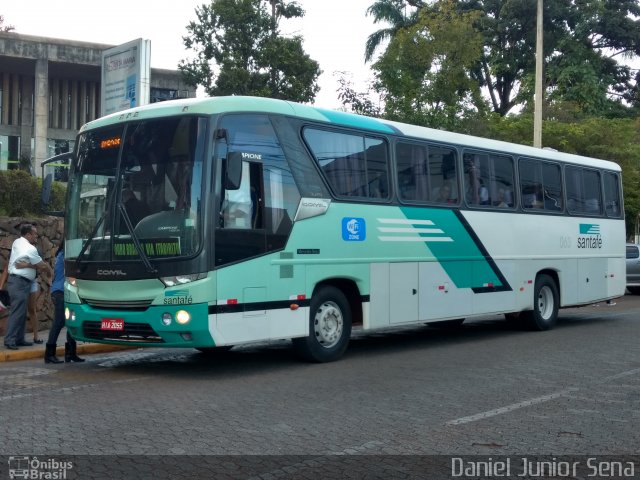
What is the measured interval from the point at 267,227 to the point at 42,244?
672 cm

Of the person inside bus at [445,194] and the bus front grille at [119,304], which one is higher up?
the person inside bus at [445,194]

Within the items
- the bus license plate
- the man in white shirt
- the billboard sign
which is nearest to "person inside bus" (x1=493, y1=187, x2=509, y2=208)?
the bus license plate

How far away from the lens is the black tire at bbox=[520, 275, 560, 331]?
1608 cm

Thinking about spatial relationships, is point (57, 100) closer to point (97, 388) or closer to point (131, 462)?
point (97, 388)

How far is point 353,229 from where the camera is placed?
1187 cm

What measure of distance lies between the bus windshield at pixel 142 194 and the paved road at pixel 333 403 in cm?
159

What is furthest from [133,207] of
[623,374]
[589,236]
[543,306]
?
[589,236]

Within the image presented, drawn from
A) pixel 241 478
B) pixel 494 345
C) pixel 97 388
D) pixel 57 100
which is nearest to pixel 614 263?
pixel 494 345

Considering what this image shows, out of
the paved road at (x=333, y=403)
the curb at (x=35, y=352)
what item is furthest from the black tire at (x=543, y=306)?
the curb at (x=35, y=352)

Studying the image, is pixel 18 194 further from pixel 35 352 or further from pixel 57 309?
pixel 57 309

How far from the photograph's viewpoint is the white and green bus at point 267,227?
999 centimetres

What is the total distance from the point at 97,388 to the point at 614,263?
1265 cm

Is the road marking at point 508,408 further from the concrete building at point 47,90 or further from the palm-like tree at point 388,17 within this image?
the palm-like tree at point 388,17

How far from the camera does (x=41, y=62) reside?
34844 mm
